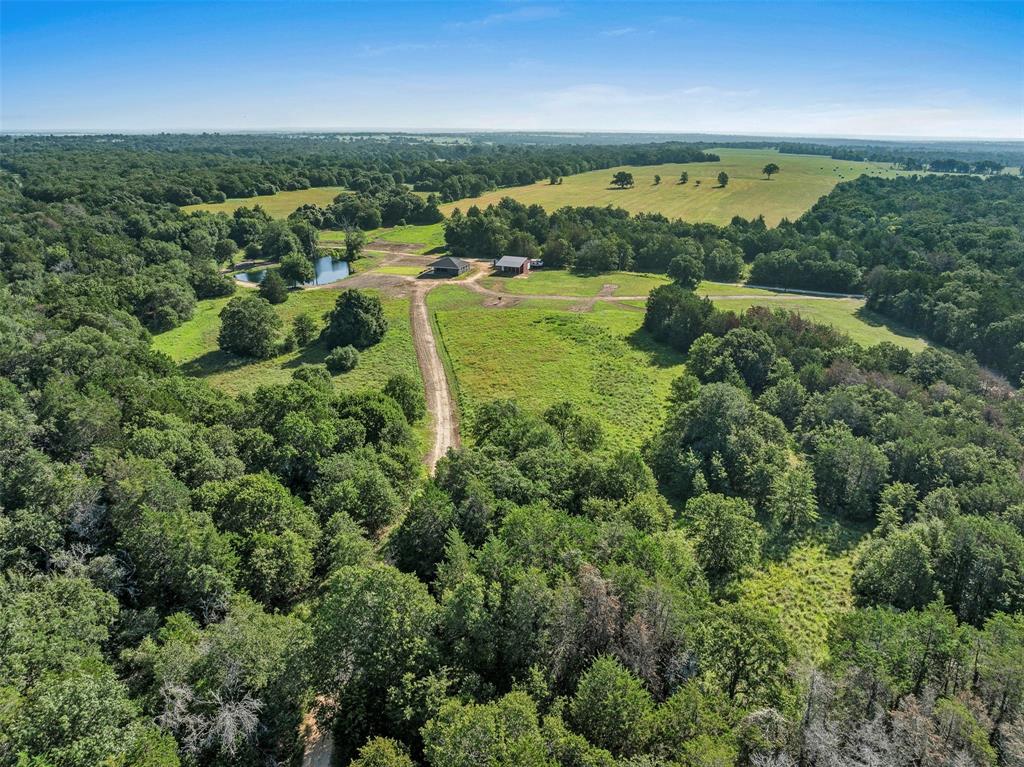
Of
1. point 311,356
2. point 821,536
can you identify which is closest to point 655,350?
point 821,536

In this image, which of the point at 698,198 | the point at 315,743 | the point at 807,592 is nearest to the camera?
the point at 315,743

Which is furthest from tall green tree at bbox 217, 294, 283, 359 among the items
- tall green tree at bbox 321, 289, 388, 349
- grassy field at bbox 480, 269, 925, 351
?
grassy field at bbox 480, 269, 925, 351

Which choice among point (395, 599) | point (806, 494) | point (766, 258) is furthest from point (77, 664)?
point (766, 258)

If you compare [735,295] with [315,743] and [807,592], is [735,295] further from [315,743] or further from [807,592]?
[315,743]

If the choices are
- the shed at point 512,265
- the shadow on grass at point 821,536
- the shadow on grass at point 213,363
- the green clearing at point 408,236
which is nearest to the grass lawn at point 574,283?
the shed at point 512,265

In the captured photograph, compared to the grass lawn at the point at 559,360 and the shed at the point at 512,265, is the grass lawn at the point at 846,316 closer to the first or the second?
the grass lawn at the point at 559,360

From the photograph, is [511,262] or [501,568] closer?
[501,568]

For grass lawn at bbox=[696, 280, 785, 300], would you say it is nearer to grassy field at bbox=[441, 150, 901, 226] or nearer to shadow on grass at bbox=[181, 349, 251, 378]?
grassy field at bbox=[441, 150, 901, 226]
